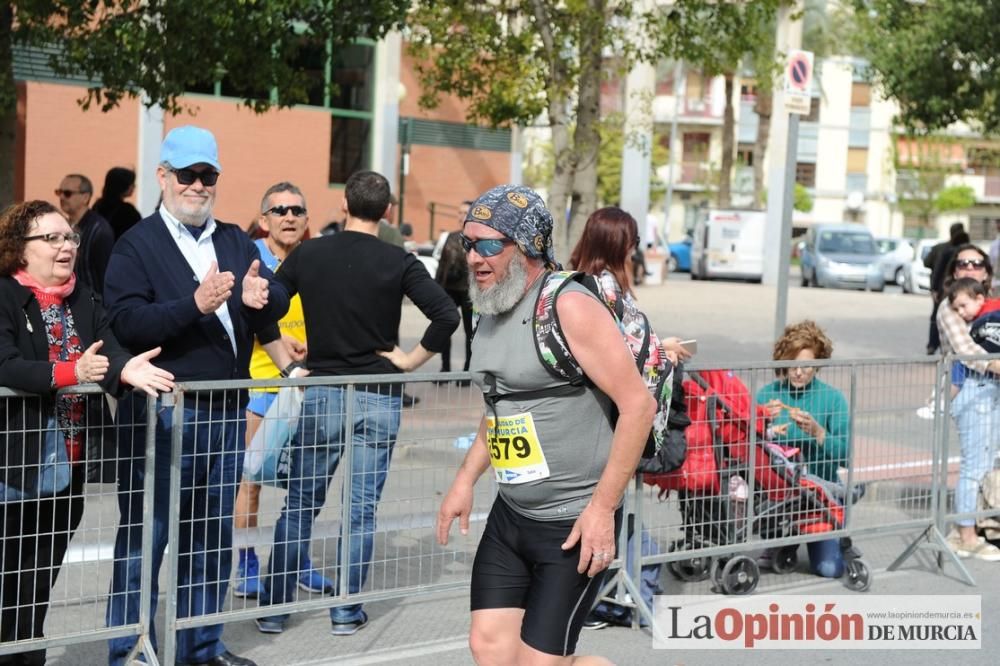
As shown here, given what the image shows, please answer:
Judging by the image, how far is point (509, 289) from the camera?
160 inches

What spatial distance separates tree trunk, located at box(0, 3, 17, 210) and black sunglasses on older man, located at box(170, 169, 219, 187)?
5.94 meters

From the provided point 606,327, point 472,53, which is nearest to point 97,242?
point 472,53

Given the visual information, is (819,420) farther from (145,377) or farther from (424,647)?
(145,377)

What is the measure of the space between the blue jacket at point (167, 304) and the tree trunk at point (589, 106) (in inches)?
309

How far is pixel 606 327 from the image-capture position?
399cm

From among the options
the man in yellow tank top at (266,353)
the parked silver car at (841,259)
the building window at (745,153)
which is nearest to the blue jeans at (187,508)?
the man in yellow tank top at (266,353)

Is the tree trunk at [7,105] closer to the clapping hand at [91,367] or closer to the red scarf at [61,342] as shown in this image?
the red scarf at [61,342]

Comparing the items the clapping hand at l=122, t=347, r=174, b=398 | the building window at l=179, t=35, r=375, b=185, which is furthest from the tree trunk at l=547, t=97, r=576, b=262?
the building window at l=179, t=35, r=375, b=185

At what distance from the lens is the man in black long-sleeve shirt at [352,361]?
18.7 feet

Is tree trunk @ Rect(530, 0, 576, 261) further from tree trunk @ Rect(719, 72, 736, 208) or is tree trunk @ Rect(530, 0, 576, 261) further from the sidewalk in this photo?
tree trunk @ Rect(719, 72, 736, 208)

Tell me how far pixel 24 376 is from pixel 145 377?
41 centimetres

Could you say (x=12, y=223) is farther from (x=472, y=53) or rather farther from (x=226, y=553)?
(x=472, y=53)

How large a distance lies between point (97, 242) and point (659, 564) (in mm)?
4804

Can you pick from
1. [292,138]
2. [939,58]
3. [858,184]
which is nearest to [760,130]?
[292,138]
